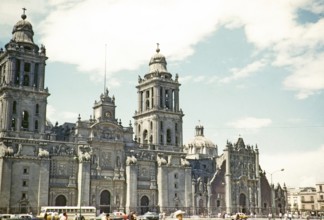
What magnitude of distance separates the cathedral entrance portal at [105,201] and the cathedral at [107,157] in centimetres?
17

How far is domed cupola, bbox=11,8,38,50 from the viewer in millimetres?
73188

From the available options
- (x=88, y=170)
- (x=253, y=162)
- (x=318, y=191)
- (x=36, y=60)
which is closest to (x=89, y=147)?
(x=88, y=170)

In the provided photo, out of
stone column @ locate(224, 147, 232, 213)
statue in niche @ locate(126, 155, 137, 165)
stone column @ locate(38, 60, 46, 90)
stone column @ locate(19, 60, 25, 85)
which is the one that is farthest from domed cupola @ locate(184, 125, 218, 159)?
stone column @ locate(19, 60, 25, 85)

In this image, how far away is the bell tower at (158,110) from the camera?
8431cm

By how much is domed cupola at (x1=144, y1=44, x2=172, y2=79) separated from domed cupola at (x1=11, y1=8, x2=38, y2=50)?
2339 centimetres

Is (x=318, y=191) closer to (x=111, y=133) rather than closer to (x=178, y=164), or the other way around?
(x=178, y=164)

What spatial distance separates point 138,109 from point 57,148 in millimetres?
21700

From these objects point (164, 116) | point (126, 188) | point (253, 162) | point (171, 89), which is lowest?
point (126, 188)

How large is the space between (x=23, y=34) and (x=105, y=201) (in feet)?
103

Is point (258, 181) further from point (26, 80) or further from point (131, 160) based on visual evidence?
point (26, 80)

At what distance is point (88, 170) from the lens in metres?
72.7

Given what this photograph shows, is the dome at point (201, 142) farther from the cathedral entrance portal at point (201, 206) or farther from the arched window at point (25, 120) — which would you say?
the arched window at point (25, 120)

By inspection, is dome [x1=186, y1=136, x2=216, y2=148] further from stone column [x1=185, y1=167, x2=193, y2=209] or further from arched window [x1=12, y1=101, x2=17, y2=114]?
arched window [x1=12, y1=101, x2=17, y2=114]

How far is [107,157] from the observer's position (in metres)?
76.8
